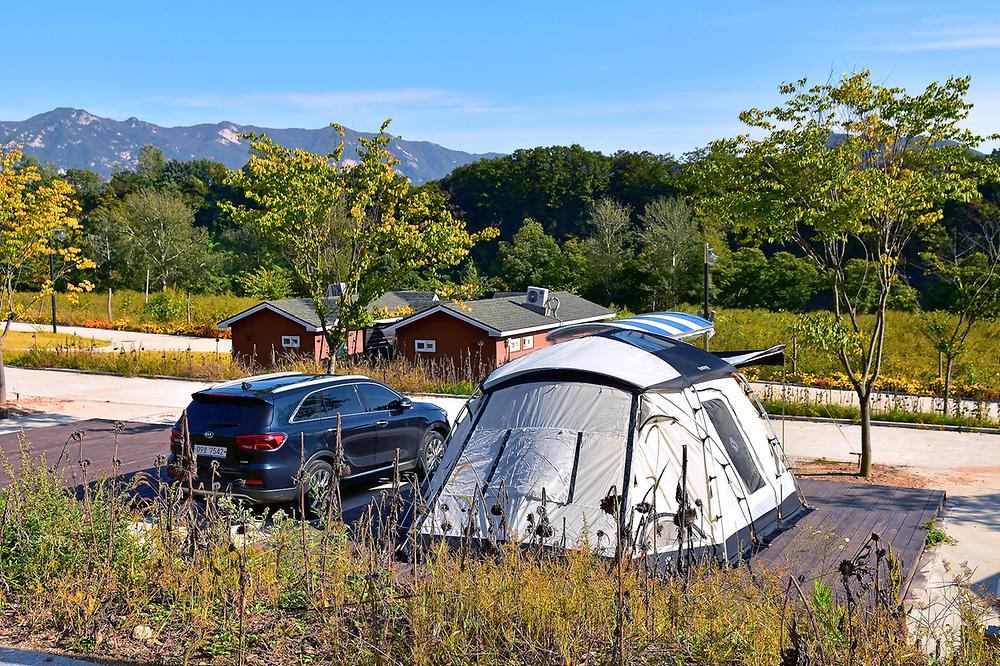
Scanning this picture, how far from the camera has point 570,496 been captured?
7.91 meters


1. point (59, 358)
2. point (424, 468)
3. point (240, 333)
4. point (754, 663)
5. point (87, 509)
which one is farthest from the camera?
point (240, 333)

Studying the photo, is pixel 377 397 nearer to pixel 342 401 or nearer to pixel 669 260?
pixel 342 401

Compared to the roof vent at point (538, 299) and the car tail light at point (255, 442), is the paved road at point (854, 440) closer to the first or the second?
the car tail light at point (255, 442)

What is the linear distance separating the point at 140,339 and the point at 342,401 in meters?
33.0

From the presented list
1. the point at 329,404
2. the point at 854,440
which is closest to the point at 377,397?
the point at 329,404

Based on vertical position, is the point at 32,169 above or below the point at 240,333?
above

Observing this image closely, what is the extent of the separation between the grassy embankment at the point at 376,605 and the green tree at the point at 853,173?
20.9ft

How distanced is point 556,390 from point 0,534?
16.0 feet

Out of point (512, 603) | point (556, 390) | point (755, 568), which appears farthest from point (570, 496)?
point (512, 603)

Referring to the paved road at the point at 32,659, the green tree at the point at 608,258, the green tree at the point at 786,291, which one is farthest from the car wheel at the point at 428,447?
the green tree at the point at 608,258

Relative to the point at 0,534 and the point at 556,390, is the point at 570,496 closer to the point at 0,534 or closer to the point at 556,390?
the point at 556,390

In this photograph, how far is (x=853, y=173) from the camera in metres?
11.5

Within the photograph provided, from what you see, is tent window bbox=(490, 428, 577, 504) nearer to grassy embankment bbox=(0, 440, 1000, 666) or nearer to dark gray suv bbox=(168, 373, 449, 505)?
dark gray suv bbox=(168, 373, 449, 505)

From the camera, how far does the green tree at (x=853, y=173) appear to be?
11.5 m
